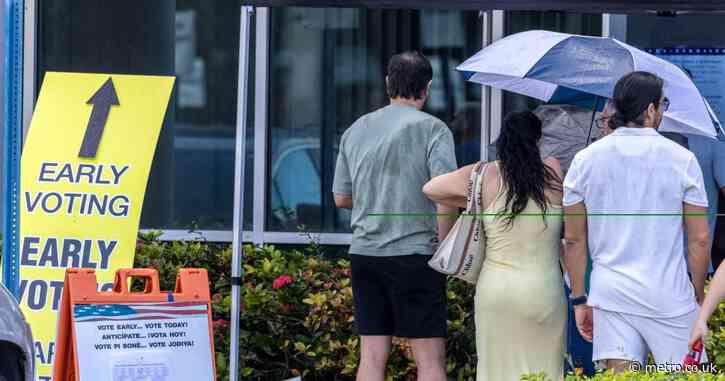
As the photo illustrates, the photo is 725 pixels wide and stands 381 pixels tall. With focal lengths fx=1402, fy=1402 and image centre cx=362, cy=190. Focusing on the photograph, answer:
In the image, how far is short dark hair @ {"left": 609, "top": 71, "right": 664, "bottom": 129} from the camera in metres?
5.51

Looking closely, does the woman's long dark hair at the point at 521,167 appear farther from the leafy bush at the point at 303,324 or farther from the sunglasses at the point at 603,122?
the leafy bush at the point at 303,324

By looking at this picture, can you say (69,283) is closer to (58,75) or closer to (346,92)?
(58,75)

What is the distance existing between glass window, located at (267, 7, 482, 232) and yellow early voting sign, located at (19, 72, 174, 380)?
7.27 feet

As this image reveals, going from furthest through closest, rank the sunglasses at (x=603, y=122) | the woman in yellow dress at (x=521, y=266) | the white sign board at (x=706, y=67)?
the white sign board at (x=706, y=67) → the sunglasses at (x=603, y=122) → the woman in yellow dress at (x=521, y=266)

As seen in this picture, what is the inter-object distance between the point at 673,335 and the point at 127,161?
2.83 m

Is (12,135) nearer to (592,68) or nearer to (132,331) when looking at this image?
(132,331)

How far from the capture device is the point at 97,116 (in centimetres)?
691

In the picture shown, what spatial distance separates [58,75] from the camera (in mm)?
7035

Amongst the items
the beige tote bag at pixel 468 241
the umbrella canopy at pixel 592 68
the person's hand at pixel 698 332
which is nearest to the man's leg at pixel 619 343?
the person's hand at pixel 698 332

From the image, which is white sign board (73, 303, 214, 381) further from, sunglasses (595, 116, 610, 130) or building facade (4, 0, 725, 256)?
building facade (4, 0, 725, 256)

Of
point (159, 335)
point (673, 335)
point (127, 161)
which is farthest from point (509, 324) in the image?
point (127, 161)

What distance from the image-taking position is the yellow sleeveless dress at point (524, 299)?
572 centimetres

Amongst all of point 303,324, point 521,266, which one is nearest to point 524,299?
point 521,266

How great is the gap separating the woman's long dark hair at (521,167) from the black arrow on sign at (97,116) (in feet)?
6.96
